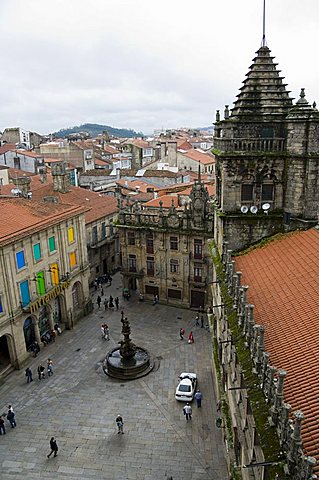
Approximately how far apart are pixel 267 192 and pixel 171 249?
2374cm

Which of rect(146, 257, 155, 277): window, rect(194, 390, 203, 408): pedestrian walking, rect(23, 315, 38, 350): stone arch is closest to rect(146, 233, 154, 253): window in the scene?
rect(146, 257, 155, 277): window

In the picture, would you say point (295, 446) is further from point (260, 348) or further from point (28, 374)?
point (28, 374)

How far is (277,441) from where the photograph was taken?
10938 millimetres

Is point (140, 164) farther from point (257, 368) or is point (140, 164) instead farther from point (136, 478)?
point (257, 368)

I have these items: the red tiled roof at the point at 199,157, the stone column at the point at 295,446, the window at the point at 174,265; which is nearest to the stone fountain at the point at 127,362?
the window at the point at 174,265

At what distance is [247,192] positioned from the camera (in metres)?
26.5

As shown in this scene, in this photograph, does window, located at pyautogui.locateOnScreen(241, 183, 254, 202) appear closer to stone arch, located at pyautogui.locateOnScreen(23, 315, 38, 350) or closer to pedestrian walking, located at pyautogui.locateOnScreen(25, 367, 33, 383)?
pedestrian walking, located at pyautogui.locateOnScreen(25, 367, 33, 383)

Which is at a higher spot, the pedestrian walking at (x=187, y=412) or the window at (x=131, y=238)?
the window at (x=131, y=238)

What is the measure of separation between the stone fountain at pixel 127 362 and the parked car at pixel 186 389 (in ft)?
13.7

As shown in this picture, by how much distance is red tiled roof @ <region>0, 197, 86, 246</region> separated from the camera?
1399 inches

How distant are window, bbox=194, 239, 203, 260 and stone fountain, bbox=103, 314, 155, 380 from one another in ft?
46.5

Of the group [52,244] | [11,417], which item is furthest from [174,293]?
[11,417]

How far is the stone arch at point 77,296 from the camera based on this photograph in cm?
4654

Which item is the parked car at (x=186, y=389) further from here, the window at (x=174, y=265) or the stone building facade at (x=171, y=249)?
the window at (x=174, y=265)
